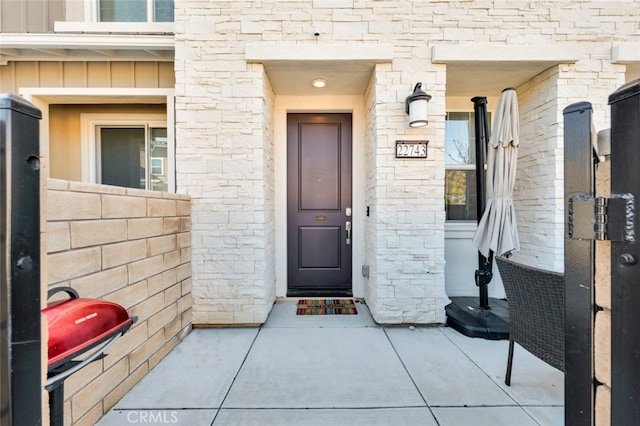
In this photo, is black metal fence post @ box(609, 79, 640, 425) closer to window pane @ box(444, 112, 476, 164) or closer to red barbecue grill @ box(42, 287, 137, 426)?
red barbecue grill @ box(42, 287, 137, 426)

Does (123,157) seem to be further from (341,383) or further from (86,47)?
(341,383)

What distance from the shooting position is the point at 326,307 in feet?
11.2

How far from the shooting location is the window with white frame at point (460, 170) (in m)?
3.74

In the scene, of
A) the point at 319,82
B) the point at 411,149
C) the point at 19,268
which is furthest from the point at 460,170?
the point at 19,268

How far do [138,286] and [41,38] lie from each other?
2957 mm

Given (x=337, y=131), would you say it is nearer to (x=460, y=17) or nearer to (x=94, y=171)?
(x=460, y=17)

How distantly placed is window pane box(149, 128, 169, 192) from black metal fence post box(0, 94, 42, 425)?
329 centimetres

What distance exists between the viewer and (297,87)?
3438 mm

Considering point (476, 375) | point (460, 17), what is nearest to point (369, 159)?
point (460, 17)

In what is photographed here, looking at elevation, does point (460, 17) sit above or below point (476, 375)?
above

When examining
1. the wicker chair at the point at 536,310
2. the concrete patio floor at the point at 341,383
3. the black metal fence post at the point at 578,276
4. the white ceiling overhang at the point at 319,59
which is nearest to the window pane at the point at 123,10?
the white ceiling overhang at the point at 319,59

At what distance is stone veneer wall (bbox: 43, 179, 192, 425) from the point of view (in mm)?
1516

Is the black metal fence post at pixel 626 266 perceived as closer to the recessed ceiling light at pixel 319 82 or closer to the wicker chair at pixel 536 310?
the wicker chair at pixel 536 310

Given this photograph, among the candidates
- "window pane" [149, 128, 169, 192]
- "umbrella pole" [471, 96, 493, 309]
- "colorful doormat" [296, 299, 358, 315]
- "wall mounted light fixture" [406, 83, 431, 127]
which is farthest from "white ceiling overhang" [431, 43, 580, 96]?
"window pane" [149, 128, 169, 192]
